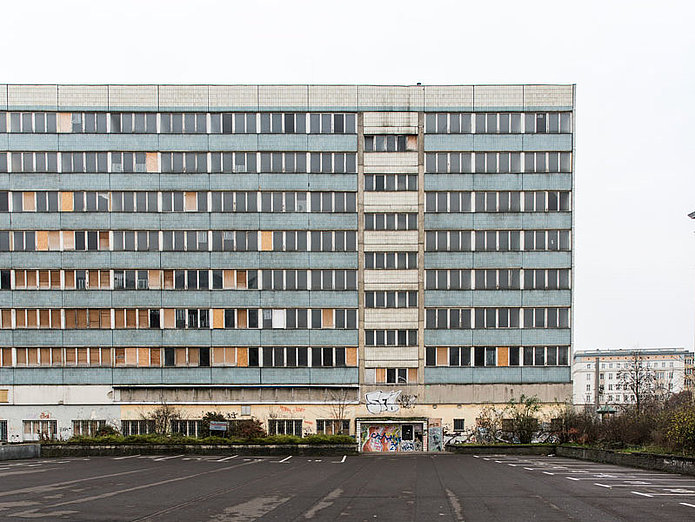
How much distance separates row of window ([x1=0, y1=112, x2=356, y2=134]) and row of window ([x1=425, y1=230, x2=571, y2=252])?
11.8m

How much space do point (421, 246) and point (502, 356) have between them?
11287 mm

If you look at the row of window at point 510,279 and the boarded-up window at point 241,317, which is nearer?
the row of window at point 510,279

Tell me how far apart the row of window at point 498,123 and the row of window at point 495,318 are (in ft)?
48.9

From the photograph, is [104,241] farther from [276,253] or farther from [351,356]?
[351,356]

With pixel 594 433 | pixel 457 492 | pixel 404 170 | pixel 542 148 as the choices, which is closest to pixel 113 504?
pixel 457 492

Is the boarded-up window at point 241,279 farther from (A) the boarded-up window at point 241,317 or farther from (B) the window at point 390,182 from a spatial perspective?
(B) the window at point 390,182

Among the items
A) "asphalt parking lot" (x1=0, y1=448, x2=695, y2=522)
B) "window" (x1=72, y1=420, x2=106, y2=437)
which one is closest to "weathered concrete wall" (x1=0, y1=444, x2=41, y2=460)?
"asphalt parking lot" (x1=0, y1=448, x2=695, y2=522)

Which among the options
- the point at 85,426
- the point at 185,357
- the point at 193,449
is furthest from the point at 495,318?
the point at 85,426

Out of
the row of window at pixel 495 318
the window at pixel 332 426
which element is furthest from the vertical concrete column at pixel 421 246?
the window at pixel 332 426

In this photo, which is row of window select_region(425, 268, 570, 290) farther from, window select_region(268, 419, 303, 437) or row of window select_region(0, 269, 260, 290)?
window select_region(268, 419, 303, 437)

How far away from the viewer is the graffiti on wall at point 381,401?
57094 millimetres

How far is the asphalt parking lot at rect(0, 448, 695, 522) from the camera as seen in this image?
14.3m

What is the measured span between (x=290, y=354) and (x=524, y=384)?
19525 millimetres

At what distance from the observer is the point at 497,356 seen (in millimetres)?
56938
